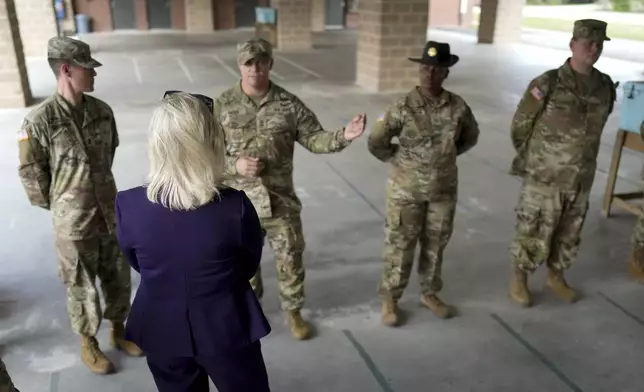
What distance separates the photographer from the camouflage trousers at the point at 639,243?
375 centimetres

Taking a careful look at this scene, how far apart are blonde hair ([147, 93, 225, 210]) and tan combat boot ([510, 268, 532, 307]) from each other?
2546 mm

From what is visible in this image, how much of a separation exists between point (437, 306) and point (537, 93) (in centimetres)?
140

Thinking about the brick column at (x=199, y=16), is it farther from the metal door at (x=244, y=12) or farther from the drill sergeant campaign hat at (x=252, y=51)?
the drill sergeant campaign hat at (x=252, y=51)

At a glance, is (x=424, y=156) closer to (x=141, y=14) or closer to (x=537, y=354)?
(x=537, y=354)

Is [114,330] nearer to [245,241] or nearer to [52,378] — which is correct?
[52,378]

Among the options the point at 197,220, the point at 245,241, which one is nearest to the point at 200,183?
the point at 197,220

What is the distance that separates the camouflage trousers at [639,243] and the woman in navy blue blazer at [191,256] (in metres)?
2.97

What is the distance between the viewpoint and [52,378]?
295 centimetres

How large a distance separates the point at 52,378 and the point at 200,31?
19.9 m

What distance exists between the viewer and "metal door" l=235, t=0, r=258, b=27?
72.3 ft

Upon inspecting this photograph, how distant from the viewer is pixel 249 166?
268cm

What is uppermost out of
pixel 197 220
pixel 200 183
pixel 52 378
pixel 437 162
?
pixel 200 183

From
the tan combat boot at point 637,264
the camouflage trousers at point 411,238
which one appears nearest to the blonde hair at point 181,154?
the camouflage trousers at point 411,238

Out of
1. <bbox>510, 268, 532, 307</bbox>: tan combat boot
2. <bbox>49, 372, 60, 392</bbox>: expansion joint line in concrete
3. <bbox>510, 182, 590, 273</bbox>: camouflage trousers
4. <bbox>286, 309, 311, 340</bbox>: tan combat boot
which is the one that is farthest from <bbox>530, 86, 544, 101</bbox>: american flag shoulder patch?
<bbox>49, 372, 60, 392</bbox>: expansion joint line in concrete
